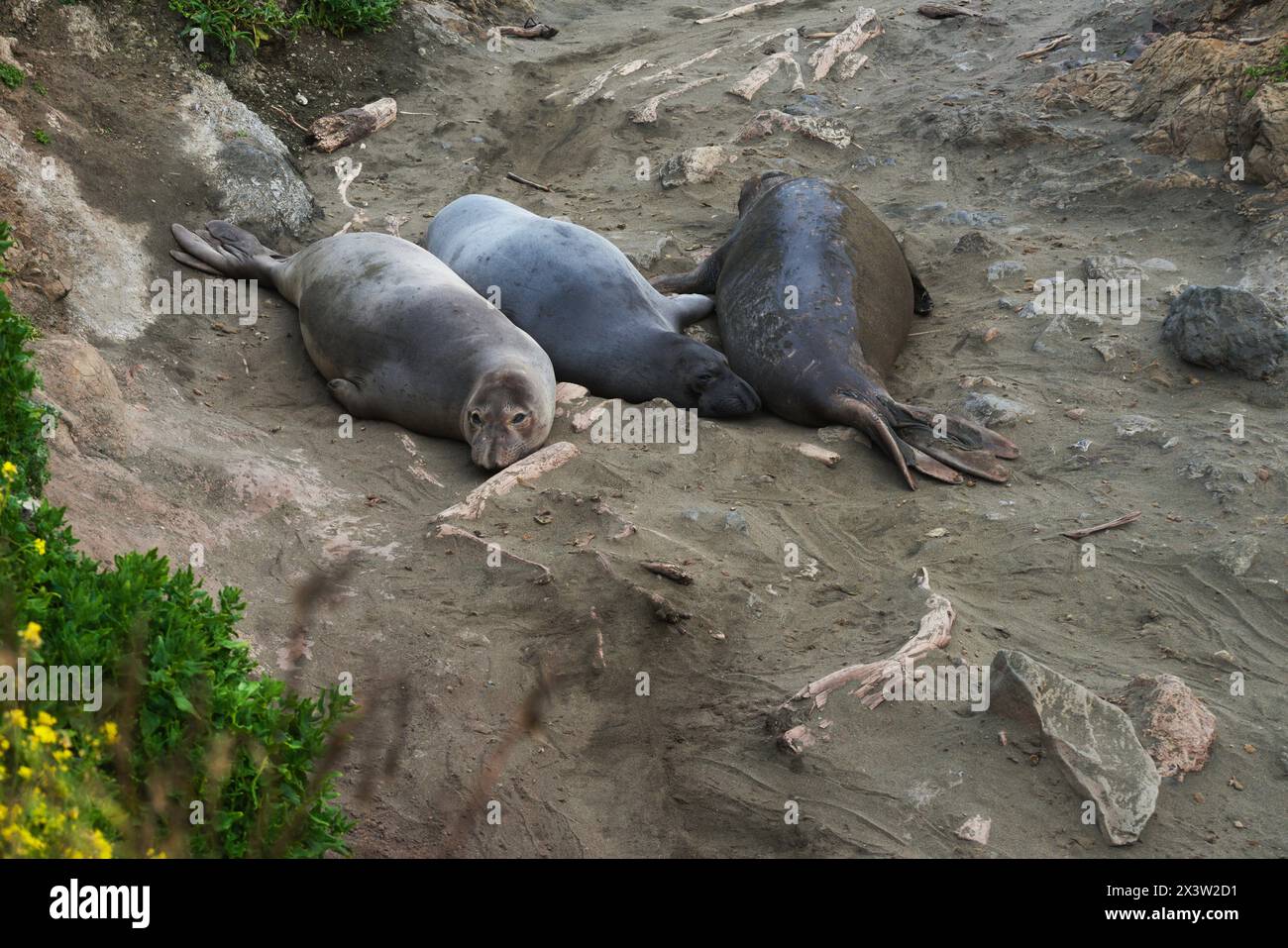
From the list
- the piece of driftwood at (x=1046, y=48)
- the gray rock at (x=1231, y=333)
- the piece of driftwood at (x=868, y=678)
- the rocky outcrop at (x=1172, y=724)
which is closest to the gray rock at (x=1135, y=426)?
the gray rock at (x=1231, y=333)

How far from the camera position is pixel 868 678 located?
12.7ft

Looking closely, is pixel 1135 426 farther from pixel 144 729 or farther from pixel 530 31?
pixel 530 31

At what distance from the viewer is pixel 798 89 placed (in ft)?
32.7

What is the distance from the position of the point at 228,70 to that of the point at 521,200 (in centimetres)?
222

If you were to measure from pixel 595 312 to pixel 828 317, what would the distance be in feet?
4.18

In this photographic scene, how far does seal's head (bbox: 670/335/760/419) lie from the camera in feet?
20.5

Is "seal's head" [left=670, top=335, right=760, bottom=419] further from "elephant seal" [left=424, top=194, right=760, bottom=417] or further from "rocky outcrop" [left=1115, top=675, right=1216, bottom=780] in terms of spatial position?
"rocky outcrop" [left=1115, top=675, right=1216, bottom=780]

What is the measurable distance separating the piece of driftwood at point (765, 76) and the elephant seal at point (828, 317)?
2.53 meters

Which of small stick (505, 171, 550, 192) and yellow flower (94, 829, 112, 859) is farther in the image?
small stick (505, 171, 550, 192)

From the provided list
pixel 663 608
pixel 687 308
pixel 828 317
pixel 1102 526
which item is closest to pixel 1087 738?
pixel 663 608

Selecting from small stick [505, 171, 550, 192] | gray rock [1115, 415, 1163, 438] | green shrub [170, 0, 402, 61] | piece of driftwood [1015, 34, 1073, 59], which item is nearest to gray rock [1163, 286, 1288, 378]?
gray rock [1115, 415, 1163, 438]

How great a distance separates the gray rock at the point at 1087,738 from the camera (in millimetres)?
3316

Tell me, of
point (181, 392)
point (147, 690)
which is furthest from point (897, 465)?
point (147, 690)

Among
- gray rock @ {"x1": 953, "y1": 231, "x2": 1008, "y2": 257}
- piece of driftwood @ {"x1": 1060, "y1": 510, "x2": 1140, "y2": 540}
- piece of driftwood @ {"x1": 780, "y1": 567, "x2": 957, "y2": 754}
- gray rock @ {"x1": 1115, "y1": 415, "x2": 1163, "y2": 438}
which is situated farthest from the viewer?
gray rock @ {"x1": 953, "y1": 231, "x2": 1008, "y2": 257}
